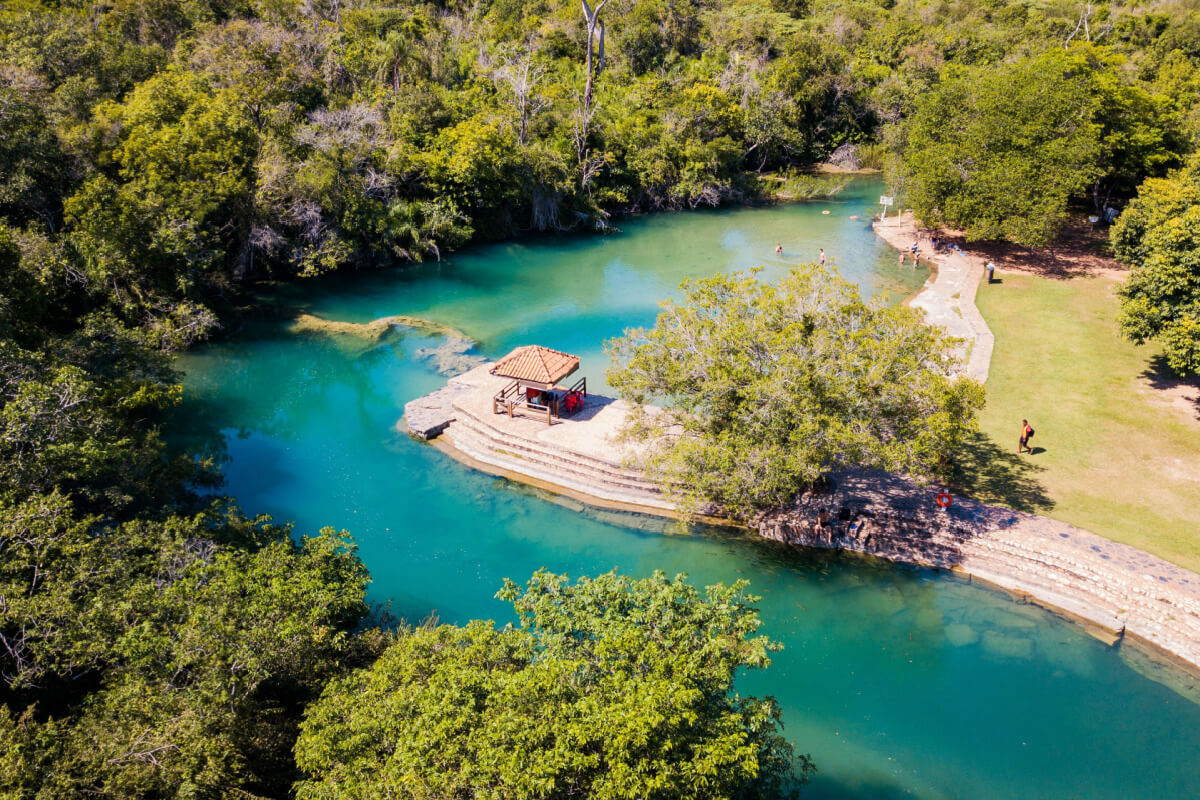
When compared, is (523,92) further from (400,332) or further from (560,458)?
(560,458)

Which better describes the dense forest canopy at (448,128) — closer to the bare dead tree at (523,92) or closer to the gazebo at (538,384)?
the bare dead tree at (523,92)

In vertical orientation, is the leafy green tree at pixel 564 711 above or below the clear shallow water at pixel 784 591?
A: above

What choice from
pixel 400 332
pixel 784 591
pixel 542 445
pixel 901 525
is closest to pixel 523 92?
pixel 400 332

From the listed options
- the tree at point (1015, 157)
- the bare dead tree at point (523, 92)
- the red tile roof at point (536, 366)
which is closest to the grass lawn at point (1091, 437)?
the tree at point (1015, 157)

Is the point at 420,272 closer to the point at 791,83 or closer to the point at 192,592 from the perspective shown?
the point at 192,592

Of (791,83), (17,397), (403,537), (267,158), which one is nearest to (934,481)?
(403,537)

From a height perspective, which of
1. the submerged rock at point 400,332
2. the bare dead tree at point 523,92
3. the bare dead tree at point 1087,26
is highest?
the bare dead tree at point 1087,26
